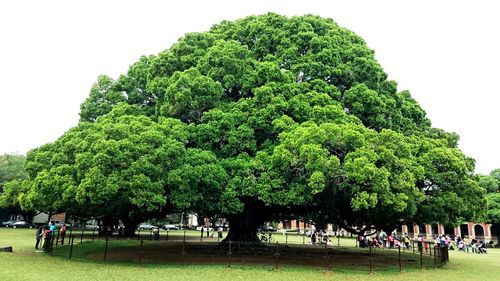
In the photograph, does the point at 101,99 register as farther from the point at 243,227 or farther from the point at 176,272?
the point at 176,272

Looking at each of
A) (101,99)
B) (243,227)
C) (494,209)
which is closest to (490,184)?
(494,209)

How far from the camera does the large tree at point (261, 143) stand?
50.7 feet

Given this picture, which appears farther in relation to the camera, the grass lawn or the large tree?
the large tree

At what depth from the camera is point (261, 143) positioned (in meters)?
19.1

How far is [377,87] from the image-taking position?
21609 mm

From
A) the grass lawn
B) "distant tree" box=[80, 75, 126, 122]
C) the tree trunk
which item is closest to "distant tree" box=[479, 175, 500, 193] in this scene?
the grass lawn

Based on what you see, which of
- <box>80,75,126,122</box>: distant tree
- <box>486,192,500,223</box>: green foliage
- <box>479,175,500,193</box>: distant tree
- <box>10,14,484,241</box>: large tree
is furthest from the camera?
<box>479,175,500,193</box>: distant tree

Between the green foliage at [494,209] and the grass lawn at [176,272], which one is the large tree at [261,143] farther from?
the green foliage at [494,209]

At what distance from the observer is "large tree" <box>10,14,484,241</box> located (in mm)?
15453

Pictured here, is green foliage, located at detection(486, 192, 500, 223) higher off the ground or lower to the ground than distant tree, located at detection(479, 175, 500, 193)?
lower

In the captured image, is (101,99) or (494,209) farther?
(494,209)

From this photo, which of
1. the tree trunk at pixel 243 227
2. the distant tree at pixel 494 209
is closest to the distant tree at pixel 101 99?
the tree trunk at pixel 243 227

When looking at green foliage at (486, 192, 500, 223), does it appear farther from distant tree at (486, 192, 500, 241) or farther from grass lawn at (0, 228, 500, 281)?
grass lawn at (0, 228, 500, 281)

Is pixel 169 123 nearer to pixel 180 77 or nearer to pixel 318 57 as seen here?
pixel 180 77
